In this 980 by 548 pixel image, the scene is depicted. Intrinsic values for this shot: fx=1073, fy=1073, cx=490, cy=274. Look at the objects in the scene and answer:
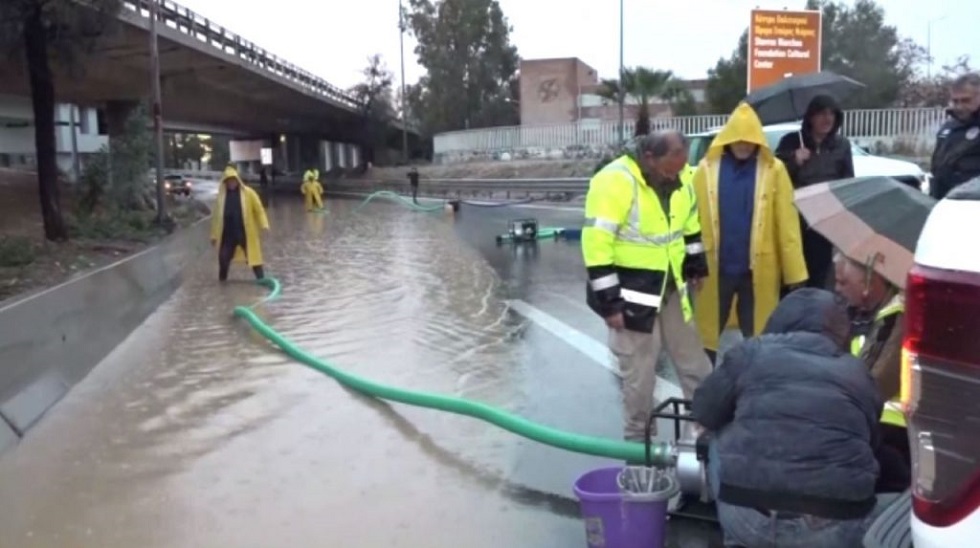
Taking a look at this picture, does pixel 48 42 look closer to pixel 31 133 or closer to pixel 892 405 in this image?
pixel 892 405

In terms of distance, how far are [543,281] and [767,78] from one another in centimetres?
2132

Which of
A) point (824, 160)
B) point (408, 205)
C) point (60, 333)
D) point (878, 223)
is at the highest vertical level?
point (824, 160)

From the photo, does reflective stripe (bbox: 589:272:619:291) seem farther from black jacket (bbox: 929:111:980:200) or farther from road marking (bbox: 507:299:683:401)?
black jacket (bbox: 929:111:980:200)

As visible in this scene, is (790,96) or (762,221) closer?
(762,221)

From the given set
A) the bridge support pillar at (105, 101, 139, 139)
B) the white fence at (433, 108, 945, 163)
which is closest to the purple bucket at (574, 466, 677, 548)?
the white fence at (433, 108, 945, 163)

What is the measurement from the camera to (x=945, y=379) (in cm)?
194

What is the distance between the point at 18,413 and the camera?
6.77 metres

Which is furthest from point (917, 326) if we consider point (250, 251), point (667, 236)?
point (250, 251)

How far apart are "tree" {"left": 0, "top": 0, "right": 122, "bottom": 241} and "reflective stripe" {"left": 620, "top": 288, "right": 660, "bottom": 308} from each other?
1227 centimetres

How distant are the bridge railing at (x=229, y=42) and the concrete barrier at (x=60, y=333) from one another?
8.44m

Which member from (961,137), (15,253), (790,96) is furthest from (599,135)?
(961,137)

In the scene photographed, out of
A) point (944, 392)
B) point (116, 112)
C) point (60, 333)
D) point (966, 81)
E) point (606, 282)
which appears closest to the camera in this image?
point (944, 392)

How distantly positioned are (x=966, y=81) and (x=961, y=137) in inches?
13.8

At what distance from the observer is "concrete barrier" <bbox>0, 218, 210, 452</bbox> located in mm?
6906
